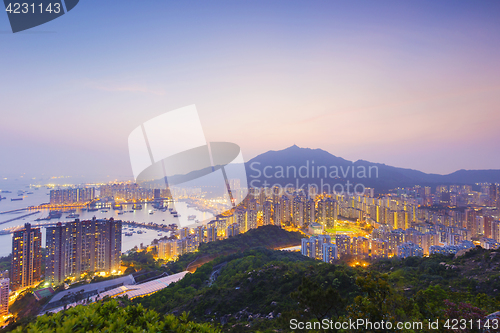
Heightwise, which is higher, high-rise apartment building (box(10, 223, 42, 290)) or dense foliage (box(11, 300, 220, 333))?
dense foliage (box(11, 300, 220, 333))

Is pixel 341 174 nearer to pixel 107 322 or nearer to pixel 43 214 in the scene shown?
pixel 43 214

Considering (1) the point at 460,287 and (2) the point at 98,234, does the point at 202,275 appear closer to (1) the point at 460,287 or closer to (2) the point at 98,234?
(2) the point at 98,234

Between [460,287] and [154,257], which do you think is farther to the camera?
[154,257]

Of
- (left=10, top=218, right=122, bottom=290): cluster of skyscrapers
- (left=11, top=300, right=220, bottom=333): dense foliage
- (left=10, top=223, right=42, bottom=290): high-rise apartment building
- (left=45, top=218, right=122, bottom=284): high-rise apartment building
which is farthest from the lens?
(left=45, top=218, right=122, bottom=284): high-rise apartment building

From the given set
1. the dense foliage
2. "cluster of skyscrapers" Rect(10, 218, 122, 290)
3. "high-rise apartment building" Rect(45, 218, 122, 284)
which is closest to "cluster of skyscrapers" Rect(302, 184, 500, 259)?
"high-rise apartment building" Rect(45, 218, 122, 284)

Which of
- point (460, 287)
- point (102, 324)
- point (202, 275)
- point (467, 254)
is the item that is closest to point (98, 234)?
point (202, 275)

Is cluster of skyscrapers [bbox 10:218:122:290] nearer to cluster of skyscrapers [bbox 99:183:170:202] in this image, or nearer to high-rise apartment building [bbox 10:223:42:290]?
high-rise apartment building [bbox 10:223:42:290]
